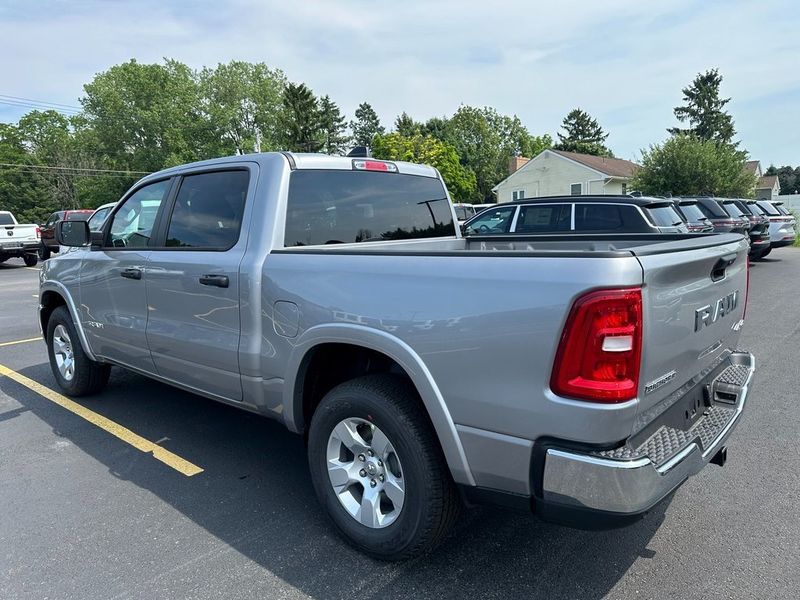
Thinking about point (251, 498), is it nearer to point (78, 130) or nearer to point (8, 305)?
point (8, 305)

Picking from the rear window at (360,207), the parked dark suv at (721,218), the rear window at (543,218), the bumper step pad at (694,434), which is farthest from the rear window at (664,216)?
the bumper step pad at (694,434)

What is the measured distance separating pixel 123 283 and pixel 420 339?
2.73m

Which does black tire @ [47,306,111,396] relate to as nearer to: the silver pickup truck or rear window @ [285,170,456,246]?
the silver pickup truck

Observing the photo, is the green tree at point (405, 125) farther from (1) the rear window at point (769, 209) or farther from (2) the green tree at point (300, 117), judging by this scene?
(1) the rear window at point (769, 209)

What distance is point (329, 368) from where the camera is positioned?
3012 millimetres

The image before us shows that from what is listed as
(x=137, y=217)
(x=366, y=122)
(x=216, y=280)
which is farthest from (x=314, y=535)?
(x=366, y=122)

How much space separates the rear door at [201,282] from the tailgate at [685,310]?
6.97 ft

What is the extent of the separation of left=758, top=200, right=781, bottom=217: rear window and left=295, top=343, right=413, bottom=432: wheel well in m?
18.0

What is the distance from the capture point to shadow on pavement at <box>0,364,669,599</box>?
247 cm

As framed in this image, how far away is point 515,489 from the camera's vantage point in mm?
2135

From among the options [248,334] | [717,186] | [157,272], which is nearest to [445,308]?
[248,334]

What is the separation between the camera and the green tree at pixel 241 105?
4919cm

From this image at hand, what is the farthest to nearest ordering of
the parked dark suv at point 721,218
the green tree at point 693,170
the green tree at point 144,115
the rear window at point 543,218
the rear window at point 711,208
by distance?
the green tree at point 144,115 < the green tree at point 693,170 < the rear window at point 711,208 < the parked dark suv at point 721,218 < the rear window at point 543,218

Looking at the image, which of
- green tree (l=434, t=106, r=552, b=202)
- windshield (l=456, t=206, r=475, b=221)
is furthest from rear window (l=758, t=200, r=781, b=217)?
green tree (l=434, t=106, r=552, b=202)
